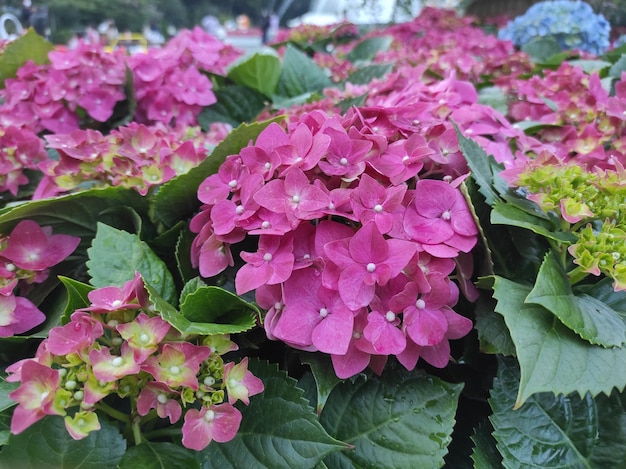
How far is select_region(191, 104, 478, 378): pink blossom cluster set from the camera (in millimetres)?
589

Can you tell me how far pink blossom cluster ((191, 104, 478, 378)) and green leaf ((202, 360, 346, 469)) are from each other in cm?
7

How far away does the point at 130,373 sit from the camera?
516 millimetres

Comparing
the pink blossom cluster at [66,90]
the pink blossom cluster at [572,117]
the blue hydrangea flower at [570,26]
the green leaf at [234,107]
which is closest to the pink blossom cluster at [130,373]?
the pink blossom cluster at [572,117]

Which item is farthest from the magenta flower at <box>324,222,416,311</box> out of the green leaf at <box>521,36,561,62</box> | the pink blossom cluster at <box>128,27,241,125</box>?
the green leaf at <box>521,36,561,62</box>

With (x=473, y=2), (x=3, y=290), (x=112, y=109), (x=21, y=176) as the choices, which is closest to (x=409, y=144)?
(x=3, y=290)

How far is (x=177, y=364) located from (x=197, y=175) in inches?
13.6

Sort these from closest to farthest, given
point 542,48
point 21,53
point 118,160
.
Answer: point 118,160 < point 21,53 < point 542,48

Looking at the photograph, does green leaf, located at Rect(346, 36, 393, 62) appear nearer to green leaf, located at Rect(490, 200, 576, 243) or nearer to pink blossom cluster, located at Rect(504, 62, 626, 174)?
pink blossom cluster, located at Rect(504, 62, 626, 174)

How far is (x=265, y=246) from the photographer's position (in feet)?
2.05

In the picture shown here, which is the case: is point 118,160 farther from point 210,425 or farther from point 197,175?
point 210,425

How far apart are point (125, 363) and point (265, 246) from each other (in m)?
0.20

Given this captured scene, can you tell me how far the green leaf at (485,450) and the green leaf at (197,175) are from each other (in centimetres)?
52

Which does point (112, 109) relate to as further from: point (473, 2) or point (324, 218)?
point (473, 2)

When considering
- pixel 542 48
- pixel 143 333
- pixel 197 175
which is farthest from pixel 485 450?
pixel 542 48
